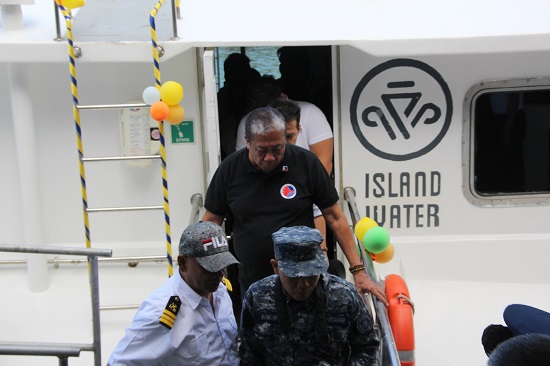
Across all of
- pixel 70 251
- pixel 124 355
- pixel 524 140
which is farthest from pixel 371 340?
pixel 524 140

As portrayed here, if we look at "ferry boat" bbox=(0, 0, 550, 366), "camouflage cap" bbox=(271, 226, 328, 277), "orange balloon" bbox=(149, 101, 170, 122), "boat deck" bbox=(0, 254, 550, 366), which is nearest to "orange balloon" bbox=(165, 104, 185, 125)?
"orange balloon" bbox=(149, 101, 170, 122)

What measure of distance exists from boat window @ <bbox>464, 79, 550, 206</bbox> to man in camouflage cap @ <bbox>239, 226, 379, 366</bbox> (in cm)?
267

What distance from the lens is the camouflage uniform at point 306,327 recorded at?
2.78 meters

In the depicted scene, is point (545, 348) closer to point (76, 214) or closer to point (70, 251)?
point (70, 251)

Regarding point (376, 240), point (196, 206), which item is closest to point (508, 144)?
point (376, 240)

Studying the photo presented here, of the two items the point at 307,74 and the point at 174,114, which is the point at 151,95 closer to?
the point at 174,114

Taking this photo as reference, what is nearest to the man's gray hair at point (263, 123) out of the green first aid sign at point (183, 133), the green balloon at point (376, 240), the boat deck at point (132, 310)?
the green balloon at point (376, 240)

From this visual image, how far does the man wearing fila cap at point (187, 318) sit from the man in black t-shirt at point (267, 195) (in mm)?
903

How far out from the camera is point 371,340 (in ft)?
9.50

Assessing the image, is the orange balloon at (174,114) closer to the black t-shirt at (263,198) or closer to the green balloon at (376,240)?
the black t-shirt at (263,198)

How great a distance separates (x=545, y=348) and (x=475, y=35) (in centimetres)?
319

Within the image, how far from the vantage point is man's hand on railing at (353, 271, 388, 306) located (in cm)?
368

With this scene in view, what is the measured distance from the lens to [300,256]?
273 cm

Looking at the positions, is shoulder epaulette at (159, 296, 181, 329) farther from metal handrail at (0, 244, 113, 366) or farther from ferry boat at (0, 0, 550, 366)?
ferry boat at (0, 0, 550, 366)
